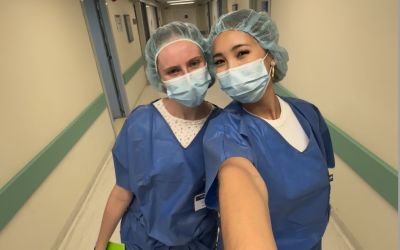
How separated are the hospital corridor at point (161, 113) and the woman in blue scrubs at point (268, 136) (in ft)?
0.04

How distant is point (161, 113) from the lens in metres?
0.97

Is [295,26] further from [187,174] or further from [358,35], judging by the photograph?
[187,174]

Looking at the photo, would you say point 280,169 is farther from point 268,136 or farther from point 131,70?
point 131,70

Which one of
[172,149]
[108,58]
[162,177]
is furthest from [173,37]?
[108,58]

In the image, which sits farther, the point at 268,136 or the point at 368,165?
the point at 368,165

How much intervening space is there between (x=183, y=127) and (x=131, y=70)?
4046 mm

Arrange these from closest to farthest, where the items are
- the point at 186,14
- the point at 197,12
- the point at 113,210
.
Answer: the point at 113,210 → the point at 197,12 → the point at 186,14

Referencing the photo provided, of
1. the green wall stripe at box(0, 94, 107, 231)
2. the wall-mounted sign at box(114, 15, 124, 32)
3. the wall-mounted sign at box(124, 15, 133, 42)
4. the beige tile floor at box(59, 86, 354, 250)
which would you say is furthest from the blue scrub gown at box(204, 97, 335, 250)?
the wall-mounted sign at box(124, 15, 133, 42)

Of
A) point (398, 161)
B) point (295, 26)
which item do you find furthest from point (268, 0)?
point (398, 161)

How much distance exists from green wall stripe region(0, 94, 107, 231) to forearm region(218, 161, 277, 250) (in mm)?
1344

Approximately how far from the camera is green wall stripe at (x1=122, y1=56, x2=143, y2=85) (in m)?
4.14

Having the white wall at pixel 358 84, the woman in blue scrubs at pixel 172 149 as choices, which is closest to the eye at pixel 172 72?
the woman in blue scrubs at pixel 172 149

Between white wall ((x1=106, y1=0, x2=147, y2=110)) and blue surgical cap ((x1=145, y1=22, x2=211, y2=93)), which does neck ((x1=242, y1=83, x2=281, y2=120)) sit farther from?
white wall ((x1=106, y1=0, x2=147, y2=110))

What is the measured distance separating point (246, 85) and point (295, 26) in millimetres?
1729
